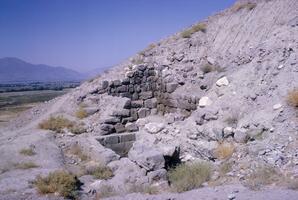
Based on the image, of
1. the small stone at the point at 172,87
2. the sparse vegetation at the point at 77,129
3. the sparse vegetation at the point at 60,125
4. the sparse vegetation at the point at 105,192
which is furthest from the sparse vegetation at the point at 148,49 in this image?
the sparse vegetation at the point at 105,192

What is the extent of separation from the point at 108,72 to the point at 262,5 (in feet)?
25.6

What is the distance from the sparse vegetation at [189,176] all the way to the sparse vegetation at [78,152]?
3.31 m

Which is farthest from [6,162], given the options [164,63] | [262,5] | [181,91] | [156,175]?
[262,5]

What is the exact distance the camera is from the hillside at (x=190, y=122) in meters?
8.99

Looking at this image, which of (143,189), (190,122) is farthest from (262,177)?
(190,122)

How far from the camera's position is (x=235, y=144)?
10.8 m

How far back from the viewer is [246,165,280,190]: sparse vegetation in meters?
8.27

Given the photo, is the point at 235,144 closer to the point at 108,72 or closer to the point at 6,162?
the point at 6,162

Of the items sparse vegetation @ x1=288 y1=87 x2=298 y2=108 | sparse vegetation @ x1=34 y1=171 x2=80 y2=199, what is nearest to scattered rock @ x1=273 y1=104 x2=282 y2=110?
sparse vegetation @ x1=288 y1=87 x2=298 y2=108

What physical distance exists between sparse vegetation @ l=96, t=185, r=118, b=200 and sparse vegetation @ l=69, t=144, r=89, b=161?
10.0 ft

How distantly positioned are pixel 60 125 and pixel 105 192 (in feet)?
20.3

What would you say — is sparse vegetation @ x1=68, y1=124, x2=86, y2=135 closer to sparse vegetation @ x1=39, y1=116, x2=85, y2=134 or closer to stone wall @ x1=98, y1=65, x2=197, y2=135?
sparse vegetation @ x1=39, y1=116, x2=85, y2=134

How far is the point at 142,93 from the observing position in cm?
1723

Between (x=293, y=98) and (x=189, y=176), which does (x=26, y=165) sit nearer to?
(x=189, y=176)
